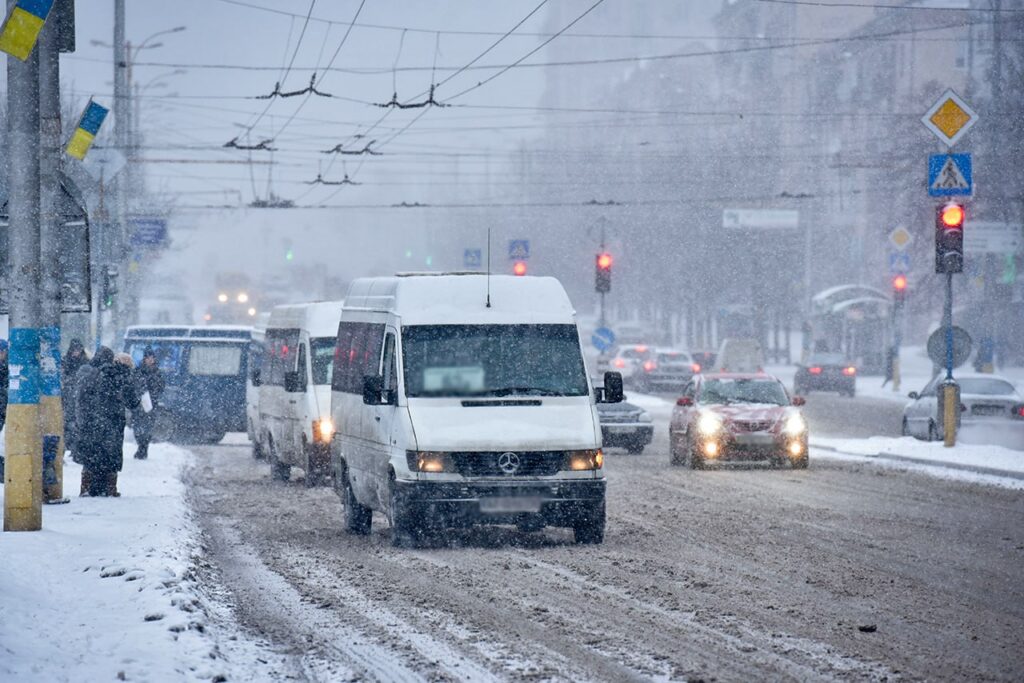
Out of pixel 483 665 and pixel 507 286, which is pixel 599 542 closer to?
pixel 507 286

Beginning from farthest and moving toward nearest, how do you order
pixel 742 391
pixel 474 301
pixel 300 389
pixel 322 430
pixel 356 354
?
pixel 742 391 < pixel 300 389 < pixel 322 430 < pixel 356 354 < pixel 474 301

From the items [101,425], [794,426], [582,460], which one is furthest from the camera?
[794,426]

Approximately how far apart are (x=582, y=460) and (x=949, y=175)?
482 inches

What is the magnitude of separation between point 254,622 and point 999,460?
15947 millimetres

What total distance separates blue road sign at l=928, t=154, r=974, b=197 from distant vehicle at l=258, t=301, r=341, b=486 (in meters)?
8.95

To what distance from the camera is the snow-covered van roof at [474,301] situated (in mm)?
14562

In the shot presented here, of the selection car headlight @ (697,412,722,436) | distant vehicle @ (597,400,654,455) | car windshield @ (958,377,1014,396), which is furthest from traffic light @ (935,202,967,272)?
distant vehicle @ (597,400,654,455)

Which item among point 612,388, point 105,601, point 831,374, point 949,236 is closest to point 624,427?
point 949,236

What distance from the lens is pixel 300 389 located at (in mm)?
21688

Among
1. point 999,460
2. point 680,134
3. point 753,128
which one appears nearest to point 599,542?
point 999,460


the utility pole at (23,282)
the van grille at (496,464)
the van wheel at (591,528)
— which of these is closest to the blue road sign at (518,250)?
the van wheel at (591,528)

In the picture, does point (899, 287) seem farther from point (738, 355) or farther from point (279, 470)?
point (279, 470)

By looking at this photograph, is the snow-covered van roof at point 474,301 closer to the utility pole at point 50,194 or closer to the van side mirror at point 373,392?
the van side mirror at point 373,392

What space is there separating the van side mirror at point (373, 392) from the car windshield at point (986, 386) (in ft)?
53.1
